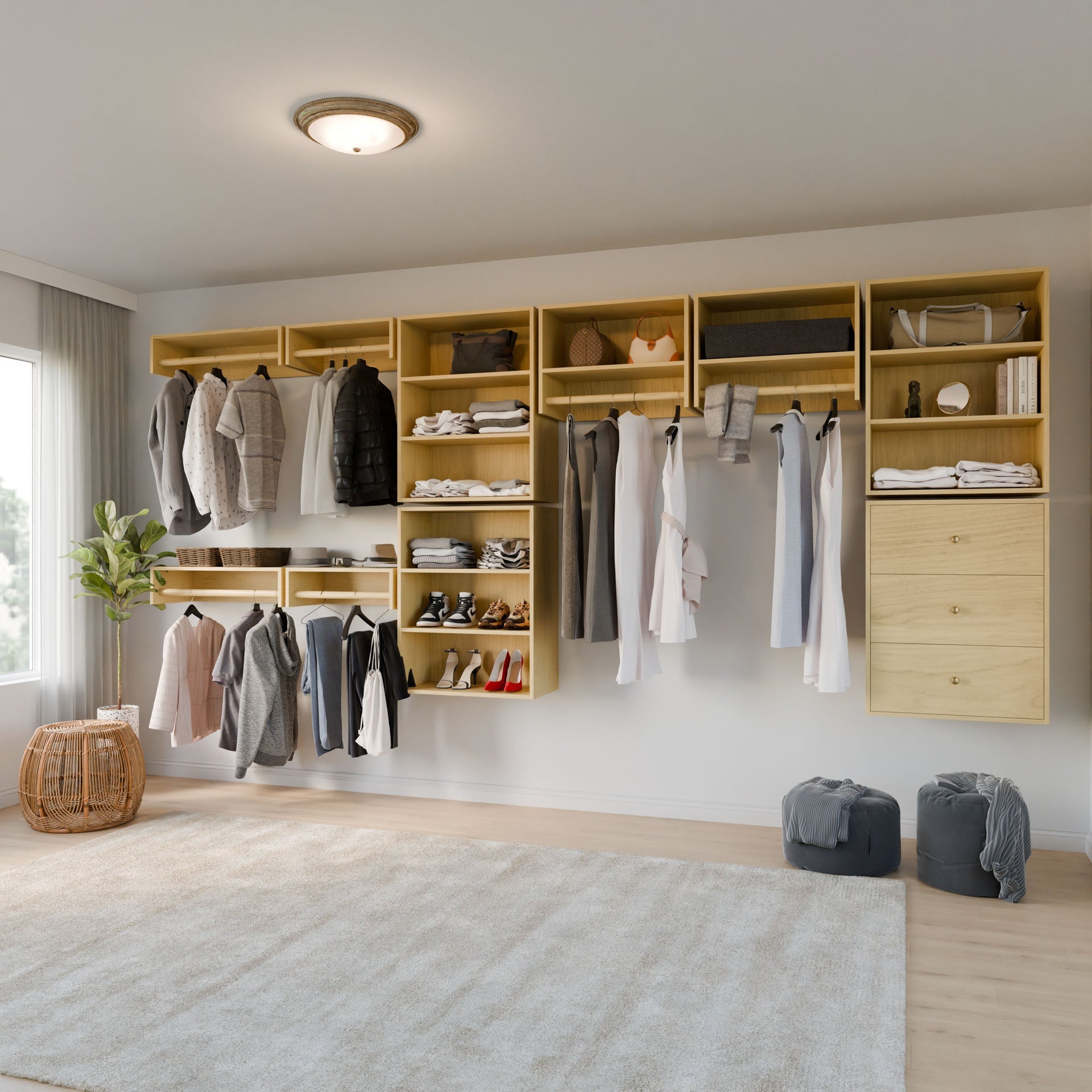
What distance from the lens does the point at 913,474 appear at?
3.93 m

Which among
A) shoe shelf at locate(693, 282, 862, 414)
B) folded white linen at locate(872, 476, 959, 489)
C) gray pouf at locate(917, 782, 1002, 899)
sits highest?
shoe shelf at locate(693, 282, 862, 414)

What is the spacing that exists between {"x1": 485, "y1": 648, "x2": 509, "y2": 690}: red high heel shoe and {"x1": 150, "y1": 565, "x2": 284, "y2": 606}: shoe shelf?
1235 millimetres

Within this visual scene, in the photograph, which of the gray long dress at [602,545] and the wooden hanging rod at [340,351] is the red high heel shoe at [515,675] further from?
the wooden hanging rod at [340,351]

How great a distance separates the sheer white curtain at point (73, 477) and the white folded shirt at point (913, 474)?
4000mm

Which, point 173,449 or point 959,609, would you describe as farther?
point 173,449

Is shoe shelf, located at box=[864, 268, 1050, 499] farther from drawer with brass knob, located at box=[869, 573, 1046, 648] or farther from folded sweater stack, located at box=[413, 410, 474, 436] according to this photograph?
folded sweater stack, located at box=[413, 410, 474, 436]

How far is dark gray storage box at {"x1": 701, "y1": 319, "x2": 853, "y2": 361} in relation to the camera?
13.2 ft

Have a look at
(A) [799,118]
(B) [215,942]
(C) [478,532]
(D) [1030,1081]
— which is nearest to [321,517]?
(C) [478,532]

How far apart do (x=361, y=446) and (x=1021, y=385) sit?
9.41ft

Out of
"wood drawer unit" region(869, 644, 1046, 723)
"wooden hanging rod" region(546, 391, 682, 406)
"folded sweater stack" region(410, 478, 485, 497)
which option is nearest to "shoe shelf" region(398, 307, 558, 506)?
"folded sweater stack" region(410, 478, 485, 497)

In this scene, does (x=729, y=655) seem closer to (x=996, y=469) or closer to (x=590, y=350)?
(x=996, y=469)

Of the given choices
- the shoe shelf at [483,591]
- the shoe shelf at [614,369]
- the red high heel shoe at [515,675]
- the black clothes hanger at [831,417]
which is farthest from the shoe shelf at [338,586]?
the black clothes hanger at [831,417]

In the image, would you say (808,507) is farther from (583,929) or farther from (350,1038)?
(350,1038)

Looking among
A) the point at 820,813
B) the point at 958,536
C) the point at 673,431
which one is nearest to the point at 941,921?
the point at 820,813
